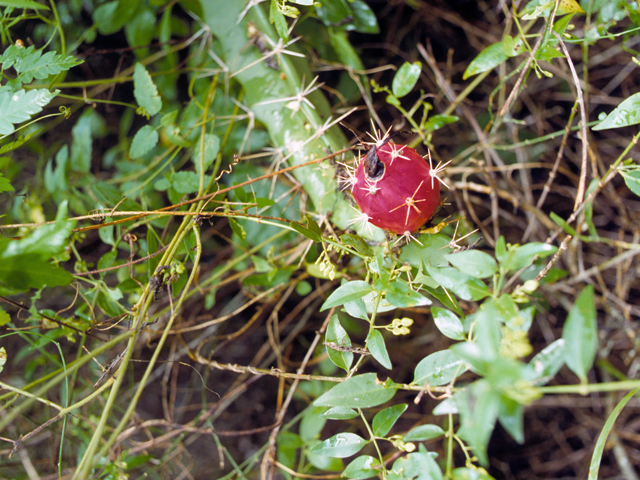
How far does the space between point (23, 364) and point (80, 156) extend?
696 mm

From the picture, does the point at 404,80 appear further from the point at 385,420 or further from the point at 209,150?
the point at 385,420

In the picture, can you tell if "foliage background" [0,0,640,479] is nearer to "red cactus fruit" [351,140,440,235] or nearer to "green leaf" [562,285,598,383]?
"red cactus fruit" [351,140,440,235]

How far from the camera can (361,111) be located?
1.13 m

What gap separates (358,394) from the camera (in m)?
0.53

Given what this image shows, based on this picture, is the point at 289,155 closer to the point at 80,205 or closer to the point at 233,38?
the point at 233,38

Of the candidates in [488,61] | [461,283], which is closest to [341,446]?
[461,283]

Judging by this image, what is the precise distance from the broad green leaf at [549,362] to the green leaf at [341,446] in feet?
0.85

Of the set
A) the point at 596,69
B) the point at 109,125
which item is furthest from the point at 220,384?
the point at 596,69

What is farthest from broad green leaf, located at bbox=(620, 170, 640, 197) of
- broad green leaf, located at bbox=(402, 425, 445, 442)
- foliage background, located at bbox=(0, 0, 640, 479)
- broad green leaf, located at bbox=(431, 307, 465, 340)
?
broad green leaf, located at bbox=(402, 425, 445, 442)

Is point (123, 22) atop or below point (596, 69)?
atop

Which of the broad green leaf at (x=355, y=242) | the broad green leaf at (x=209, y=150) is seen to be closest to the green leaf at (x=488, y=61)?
the broad green leaf at (x=355, y=242)

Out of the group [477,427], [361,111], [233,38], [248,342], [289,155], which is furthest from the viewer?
[248,342]

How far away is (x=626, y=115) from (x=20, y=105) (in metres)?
0.87

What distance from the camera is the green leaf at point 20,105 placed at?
0.60 metres
